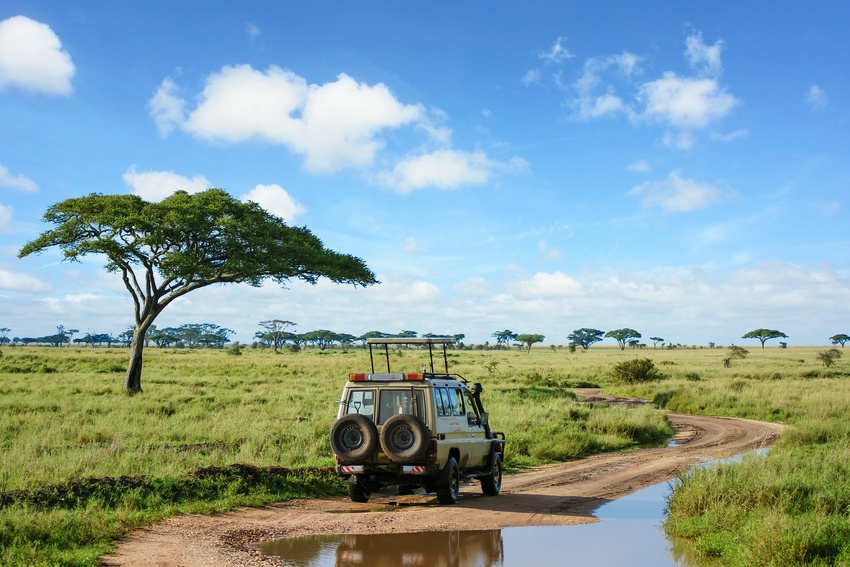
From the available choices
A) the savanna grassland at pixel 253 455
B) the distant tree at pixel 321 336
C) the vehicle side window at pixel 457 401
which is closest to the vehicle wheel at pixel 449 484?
the vehicle side window at pixel 457 401

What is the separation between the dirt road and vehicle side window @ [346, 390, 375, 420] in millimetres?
1579

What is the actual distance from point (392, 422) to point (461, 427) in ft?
5.29

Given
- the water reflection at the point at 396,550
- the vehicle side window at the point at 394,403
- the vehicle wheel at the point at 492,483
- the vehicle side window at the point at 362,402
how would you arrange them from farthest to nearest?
the vehicle wheel at the point at 492,483 → the vehicle side window at the point at 362,402 → the vehicle side window at the point at 394,403 → the water reflection at the point at 396,550

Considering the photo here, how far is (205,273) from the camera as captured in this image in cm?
2888

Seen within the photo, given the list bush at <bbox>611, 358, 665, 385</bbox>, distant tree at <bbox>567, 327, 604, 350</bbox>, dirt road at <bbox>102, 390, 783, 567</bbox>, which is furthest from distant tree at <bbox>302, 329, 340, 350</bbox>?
dirt road at <bbox>102, 390, 783, 567</bbox>

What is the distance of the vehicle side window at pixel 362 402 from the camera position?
11031 millimetres

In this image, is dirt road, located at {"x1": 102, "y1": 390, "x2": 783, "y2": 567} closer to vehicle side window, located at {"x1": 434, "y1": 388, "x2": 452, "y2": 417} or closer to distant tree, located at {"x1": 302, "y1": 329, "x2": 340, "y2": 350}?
vehicle side window, located at {"x1": 434, "y1": 388, "x2": 452, "y2": 417}

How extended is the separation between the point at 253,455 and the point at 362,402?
5141mm

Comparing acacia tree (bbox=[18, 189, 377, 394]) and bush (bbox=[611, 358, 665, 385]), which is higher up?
acacia tree (bbox=[18, 189, 377, 394])

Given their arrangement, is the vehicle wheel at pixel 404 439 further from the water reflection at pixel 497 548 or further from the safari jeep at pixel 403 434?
the water reflection at pixel 497 548

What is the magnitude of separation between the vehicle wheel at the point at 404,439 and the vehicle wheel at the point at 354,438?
8.6 inches

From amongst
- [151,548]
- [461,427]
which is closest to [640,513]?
[461,427]

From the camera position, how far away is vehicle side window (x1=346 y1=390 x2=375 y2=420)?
36.2ft

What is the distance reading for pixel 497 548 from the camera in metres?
8.37
